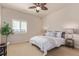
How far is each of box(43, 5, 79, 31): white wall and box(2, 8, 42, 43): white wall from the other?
18 centimetres

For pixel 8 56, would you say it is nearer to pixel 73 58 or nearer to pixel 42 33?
pixel 42 33

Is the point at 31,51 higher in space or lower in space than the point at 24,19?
lower

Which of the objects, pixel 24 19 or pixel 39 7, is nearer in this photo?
pixel 39 7

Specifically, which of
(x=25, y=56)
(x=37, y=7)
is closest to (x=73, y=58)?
(x=25, y=56)

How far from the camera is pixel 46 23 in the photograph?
2021 mm

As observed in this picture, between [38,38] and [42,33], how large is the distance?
14 cm

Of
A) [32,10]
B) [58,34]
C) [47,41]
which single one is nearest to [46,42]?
[47,41]

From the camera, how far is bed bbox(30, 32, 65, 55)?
191 cm

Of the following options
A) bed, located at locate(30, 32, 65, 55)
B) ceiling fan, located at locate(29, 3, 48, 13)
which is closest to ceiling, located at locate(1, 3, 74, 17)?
ceiling fan, located at locate(29, 3, 48, 13)

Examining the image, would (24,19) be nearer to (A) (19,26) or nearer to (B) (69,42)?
(A) (19,26)

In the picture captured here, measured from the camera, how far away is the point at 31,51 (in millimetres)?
1945

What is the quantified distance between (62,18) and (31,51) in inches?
38.5

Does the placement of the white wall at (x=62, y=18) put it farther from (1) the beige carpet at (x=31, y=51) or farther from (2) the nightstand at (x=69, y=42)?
(1) the beige carpet at (x=31, y=51)

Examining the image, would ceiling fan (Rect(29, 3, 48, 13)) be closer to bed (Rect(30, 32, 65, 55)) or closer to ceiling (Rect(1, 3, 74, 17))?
ceiling (Rect(1, 3, 74, 17))
